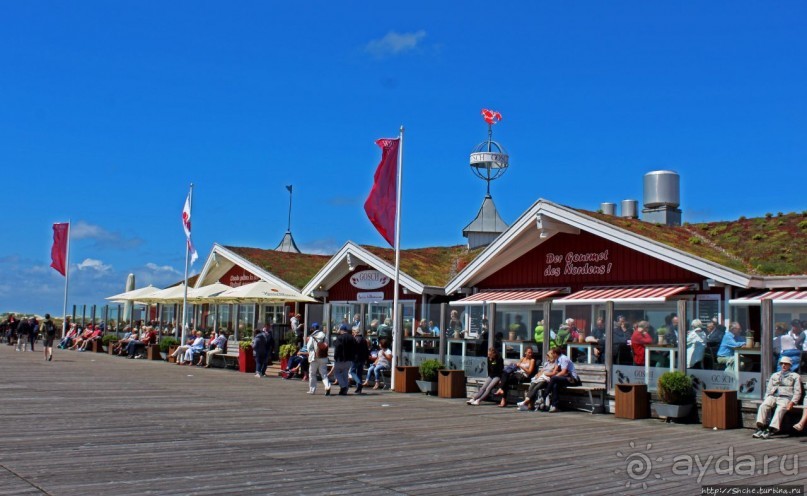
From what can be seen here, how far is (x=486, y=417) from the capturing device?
555 inches

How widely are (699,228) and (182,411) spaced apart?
53.8 ft


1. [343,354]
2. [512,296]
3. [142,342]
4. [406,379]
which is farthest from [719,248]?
[142,342]

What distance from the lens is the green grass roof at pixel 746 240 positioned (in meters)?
18.4

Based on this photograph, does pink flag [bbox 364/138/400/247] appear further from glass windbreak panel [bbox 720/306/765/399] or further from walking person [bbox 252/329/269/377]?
glass windbreak panel [bbox 720/306/765/399]

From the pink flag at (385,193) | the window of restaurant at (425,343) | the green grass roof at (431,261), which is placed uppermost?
the pink flag at (385,193)

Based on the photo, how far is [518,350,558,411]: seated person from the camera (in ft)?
50.5

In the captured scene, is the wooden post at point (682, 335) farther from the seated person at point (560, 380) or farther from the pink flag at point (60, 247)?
the pink flag at point (60, 247)

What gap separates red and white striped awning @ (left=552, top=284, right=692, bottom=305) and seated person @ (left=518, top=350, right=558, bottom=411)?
6.96 feet

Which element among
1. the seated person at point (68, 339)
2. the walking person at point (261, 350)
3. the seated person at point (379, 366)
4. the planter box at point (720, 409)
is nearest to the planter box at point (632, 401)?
the planter box at point (720, 409)

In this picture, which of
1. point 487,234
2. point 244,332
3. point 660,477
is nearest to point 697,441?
point 660,477

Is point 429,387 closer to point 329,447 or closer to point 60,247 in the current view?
point 329,447

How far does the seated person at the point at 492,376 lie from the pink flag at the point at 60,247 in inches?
1037

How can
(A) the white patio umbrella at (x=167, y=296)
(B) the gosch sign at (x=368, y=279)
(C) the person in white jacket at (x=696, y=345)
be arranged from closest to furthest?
(C) the person in white jacket at (x=696, y=345) → (B) the gosch sign at (x=368, y=279) → (A) the white patio umbrella at (x=167, y=296)

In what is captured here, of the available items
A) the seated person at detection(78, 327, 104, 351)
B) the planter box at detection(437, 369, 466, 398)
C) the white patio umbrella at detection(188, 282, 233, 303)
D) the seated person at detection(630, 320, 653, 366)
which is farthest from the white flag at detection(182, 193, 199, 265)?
the seated person at detection(630, 320, 653, 366)
